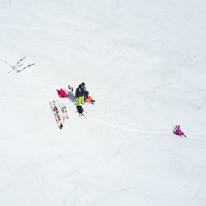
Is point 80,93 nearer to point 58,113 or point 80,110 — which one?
point 80,110

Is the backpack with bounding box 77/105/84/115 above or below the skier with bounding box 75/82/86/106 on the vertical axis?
below

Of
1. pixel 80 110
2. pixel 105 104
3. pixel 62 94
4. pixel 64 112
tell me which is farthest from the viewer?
pixel 105 104

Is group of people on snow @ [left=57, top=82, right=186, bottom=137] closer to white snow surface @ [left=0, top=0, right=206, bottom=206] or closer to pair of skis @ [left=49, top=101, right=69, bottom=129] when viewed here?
white snow surface @ [left=0, top=0, right=206, bottom=206]

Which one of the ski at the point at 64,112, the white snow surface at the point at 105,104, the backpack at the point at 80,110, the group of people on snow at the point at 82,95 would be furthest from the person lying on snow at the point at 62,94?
the backpack at the point at 80,110

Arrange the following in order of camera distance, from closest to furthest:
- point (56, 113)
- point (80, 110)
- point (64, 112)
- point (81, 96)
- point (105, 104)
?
point (56, 113) → point (64, 112) → point (80, 110) → point (81, 96) → point (105, 104)

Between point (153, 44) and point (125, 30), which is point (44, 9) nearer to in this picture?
point (125, 30)

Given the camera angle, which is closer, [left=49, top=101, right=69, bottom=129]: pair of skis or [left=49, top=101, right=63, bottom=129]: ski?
[left=49, top=101, right=63, bottom=129]: ski

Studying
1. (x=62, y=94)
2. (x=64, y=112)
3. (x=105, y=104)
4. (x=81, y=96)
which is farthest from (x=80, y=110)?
(x=105, y=104)

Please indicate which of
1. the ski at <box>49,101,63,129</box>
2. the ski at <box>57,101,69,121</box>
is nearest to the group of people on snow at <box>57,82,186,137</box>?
the ski at <box>57,101,69,121</box>

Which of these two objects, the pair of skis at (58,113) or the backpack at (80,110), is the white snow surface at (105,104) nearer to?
the pair of skis at (58,113)
